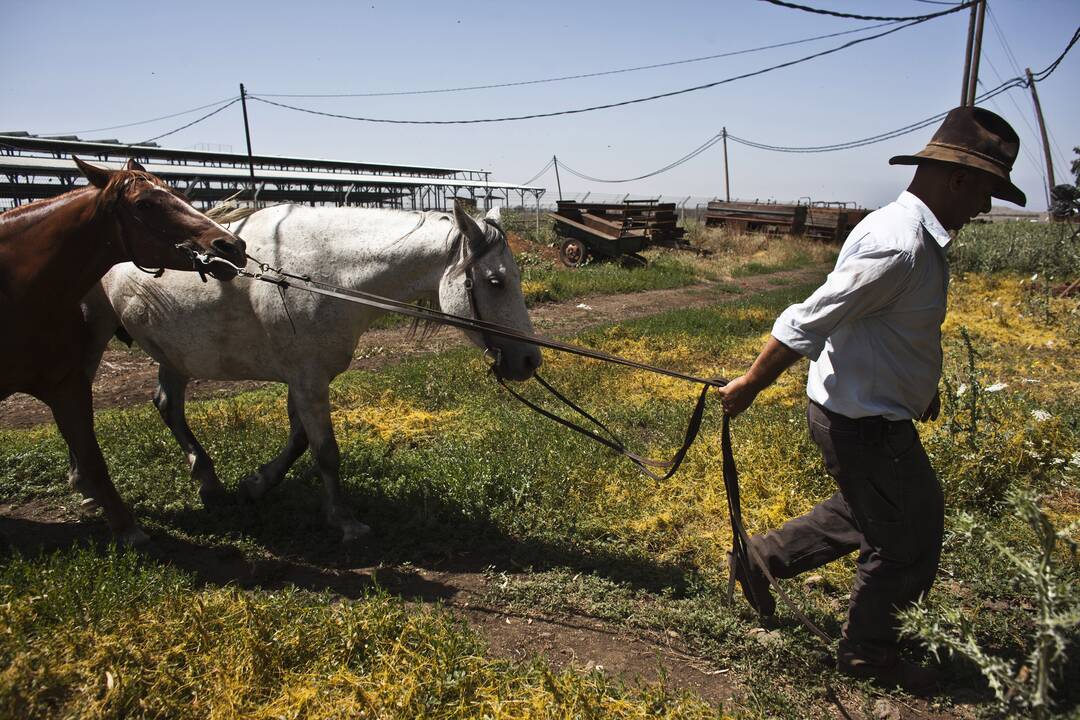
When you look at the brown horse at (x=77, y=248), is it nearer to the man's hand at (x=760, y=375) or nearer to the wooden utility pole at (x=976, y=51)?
the man's hand at (x=760, y=375)

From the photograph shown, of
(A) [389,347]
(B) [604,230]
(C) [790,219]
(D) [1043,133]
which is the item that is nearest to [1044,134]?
(D) [1043,133]

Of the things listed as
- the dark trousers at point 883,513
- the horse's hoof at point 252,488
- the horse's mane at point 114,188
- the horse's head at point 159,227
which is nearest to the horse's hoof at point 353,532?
the horse's hoof at point 252,488

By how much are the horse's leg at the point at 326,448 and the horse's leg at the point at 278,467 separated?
36 centimetres

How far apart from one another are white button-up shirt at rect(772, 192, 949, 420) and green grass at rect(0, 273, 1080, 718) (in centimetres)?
131

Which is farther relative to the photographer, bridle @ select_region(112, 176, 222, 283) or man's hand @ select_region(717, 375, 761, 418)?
bridle @ select_region(112, 176, 222, 283)

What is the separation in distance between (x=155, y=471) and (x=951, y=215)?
5455mm

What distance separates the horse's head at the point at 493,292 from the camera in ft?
12.0

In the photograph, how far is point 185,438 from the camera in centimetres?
482

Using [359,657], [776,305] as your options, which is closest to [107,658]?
[359,657]

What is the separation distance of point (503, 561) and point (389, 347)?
20.8ft

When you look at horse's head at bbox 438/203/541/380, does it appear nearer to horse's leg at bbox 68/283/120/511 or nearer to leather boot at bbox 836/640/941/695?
leather boot at bbox 836/640/941/695

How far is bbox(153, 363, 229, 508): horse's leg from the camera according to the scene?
4.61 metres

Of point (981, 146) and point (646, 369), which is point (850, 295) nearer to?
point (981, 146)

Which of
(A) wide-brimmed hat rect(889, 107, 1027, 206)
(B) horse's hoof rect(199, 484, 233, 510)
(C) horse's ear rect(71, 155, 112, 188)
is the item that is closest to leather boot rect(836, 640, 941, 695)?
(A) wide-brimmed hat rect(889, 107, 1027, 206)
